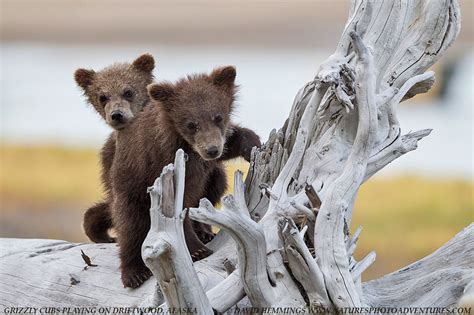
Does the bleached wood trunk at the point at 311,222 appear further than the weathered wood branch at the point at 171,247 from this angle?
Yes

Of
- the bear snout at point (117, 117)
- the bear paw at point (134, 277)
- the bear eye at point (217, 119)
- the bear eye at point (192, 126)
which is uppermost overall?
the bear eye at point (217, 119)

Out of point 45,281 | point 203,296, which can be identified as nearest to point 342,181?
point 203,296

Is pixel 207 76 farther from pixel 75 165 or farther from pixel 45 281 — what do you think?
pixel 75 165

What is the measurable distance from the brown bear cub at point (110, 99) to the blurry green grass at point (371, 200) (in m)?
1.89

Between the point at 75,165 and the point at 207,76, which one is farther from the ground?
the point at 207,76

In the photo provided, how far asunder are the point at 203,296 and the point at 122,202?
104 centimetres

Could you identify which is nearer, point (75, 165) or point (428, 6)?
point (428, 6)

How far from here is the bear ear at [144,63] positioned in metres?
5.16

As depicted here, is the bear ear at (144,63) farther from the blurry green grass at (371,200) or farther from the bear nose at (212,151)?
the blurry green grass at (371,200)

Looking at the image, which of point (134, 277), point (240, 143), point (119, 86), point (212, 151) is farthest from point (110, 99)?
point (134, 277)

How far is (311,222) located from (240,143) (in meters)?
0.97

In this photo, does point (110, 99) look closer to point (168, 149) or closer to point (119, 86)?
point (119, 86)

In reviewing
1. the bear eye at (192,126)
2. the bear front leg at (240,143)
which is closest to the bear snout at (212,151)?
the bear eye at (192,126)

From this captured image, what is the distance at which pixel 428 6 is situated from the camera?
4285mm
